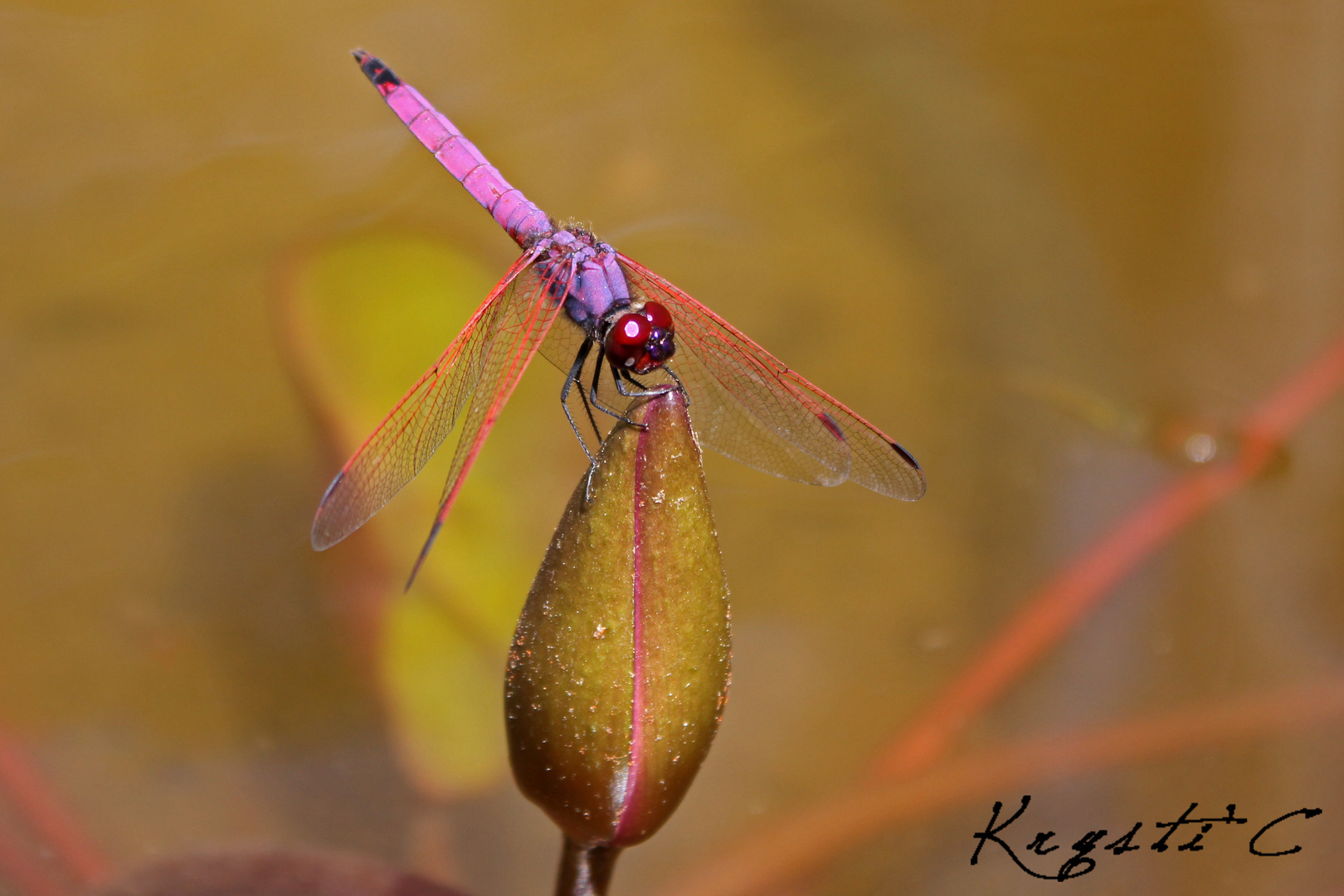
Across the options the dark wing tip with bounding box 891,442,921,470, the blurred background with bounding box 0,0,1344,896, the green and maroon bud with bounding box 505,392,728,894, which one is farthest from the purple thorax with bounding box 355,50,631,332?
the green and maroon bud with bounding box 505,392,728,894

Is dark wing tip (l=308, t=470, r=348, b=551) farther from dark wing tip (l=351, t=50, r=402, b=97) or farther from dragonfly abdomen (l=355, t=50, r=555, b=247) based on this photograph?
dark wing tip (l=351, t=50, r=402, b=97)

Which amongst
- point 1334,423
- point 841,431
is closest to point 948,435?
point 841,431

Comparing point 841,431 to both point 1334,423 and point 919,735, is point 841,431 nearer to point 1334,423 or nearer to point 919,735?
point 919,735

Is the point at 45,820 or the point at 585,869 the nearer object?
the point at 585,869

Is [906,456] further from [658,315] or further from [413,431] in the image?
[413,431]

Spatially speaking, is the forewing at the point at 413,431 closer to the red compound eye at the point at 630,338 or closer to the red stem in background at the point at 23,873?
the red compound eye at the point at 630,338

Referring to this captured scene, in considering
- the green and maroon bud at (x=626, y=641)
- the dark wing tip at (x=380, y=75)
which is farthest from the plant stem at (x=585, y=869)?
the dark wing tip at (x=380, y=75)
